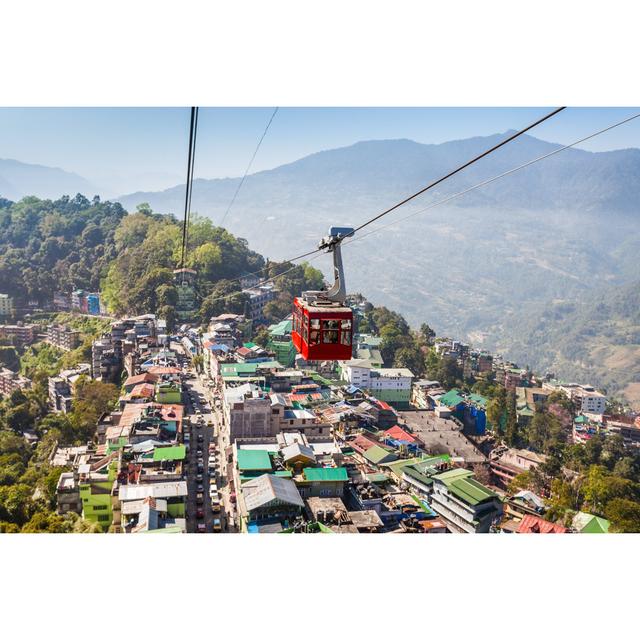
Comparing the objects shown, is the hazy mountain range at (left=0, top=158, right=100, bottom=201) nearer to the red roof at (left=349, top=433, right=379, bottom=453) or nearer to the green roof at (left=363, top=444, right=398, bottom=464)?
the red roof at (left=349, top=433, right=379, bottom=453)

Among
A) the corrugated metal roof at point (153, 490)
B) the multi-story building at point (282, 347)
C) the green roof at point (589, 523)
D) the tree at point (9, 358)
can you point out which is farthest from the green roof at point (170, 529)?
the tree at point (9, 358)

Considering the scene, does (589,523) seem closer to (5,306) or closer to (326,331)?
(326,331)

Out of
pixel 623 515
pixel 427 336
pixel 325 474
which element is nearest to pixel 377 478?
pixel 325 474

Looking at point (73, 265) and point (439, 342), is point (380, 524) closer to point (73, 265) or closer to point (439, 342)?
point (439, 342)

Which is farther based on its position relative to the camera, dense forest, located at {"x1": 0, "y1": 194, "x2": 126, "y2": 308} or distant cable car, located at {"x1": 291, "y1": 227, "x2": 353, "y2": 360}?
dense forest, located at {"x1": 0, "y1": 194, "x2": 126, "y2": 308}

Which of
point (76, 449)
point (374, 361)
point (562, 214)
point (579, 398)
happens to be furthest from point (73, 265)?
point (562, 214)

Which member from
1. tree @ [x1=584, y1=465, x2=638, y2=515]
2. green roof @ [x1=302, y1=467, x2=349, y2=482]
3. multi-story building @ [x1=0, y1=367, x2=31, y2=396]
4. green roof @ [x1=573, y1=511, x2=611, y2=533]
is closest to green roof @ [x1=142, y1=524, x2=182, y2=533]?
green roof @ [x1=302, y1=467, x2=349, y2=482]

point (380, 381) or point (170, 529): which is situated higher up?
point (380, 381)
